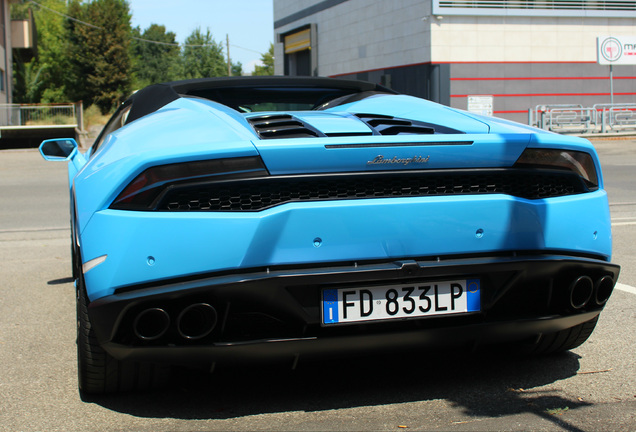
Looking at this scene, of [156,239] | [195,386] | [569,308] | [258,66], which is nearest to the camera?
[156,239]

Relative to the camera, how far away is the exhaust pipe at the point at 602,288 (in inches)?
112

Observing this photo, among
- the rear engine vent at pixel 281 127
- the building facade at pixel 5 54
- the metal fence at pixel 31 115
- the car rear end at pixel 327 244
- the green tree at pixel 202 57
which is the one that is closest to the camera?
the car rear end at pixel 327 244

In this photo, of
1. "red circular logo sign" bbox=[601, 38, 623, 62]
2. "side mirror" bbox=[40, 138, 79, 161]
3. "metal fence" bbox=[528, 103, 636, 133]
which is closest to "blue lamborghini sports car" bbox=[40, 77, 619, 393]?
"side mirror" bbox=[40, 138, 79, 161]

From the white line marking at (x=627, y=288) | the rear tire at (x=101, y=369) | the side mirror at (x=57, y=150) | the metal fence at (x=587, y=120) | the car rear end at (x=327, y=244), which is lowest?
the white line marking at (x=627, y=288)

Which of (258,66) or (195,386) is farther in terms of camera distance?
(258,66)

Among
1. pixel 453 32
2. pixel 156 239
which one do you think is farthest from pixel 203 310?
pixel 453 32

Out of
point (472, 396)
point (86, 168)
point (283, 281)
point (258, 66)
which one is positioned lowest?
point (472, 396)

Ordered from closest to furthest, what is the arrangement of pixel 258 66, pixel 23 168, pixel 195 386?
pixel 195 386 < pixel 23 168 < pixel 258 66

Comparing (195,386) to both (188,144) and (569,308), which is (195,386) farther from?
(569,308)

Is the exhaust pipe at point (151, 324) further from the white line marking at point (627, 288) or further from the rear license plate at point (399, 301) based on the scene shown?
the white line marking at point (627, 288)

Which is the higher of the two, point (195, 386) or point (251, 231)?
point (251, 231)

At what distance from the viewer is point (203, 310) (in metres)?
2.47

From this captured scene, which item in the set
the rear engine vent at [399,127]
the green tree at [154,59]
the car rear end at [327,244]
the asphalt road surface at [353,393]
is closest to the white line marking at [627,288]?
the asphalt road surface at [353,393]

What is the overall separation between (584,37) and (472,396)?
1188 inches
